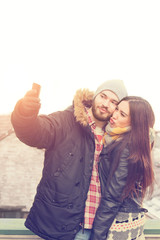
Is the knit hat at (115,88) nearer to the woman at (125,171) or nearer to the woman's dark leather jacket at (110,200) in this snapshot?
the woman at (125,171)

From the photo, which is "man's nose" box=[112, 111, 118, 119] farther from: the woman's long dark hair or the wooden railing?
the wooden railing

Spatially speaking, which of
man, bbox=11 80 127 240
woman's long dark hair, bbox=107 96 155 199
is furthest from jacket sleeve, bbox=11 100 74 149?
woman's long dark hair, bbox=107 96 155 199

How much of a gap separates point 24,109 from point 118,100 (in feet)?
3.07

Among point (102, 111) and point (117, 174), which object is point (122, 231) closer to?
point (117, 174)

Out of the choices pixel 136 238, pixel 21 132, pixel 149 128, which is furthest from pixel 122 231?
pixel 21 132

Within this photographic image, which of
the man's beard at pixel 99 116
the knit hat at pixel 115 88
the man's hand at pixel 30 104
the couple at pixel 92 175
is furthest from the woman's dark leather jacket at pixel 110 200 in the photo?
the man's hand at pixel 30 104

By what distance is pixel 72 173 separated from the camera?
1770 mm

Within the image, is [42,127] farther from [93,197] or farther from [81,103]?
[93,197]

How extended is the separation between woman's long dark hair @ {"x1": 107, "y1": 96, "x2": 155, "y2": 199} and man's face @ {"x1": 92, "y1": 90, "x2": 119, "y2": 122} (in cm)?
15

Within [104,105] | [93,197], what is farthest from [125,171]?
[104,105]

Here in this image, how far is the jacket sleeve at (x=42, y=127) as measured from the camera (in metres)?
1.47

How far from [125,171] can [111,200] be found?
0.73 ft

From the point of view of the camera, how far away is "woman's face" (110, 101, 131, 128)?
1.94 m

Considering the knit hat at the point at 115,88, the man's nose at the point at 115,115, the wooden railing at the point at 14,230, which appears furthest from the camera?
the wooden railing at the point at 14,230
